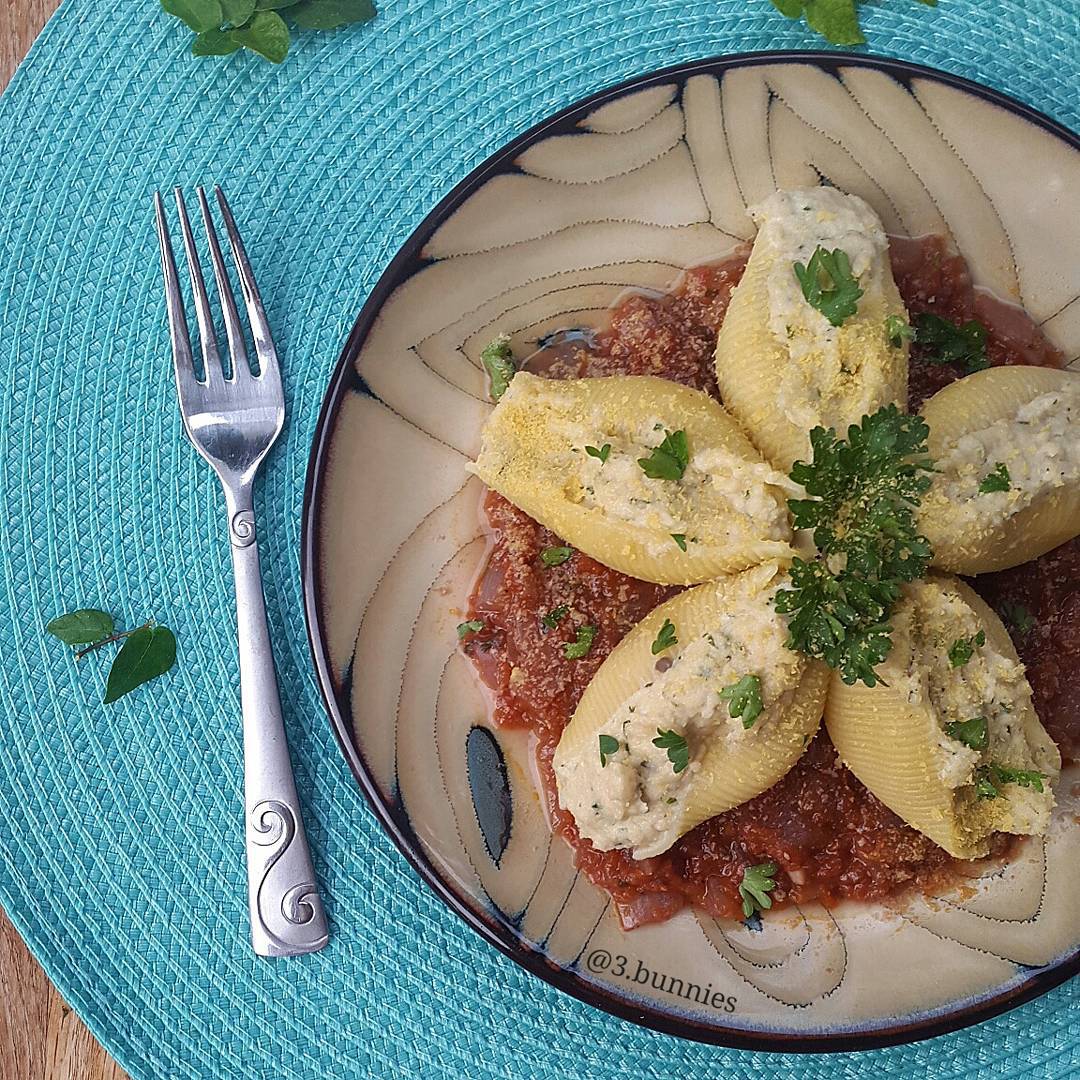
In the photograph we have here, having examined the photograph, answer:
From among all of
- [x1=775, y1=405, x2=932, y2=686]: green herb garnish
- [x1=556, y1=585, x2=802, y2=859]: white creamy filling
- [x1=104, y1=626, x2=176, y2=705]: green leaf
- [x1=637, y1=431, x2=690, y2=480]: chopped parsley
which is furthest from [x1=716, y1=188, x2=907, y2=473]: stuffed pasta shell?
[x1=104, y1=626, x2=176, y2=705]: green leaf

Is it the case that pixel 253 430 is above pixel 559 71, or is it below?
below

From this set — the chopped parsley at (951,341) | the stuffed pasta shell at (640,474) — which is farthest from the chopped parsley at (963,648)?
the chopped parsley at (951,341)

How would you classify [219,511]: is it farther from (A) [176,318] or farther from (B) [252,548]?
(A) [176,318]

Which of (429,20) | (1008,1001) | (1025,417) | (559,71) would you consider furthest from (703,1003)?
(429,20)

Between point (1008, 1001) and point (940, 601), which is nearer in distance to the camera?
point (940, 601)

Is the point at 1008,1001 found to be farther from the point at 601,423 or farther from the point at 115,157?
→ the point at 115,157

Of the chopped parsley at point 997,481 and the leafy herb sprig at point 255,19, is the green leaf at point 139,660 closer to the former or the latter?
the leafy herb sprig at point 255,19

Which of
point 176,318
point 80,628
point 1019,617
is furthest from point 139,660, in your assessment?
point 1019,617

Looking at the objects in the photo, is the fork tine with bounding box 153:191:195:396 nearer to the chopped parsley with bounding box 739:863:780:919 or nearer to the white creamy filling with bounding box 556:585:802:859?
the white creamy filling with bounding box 556:585:802:859
